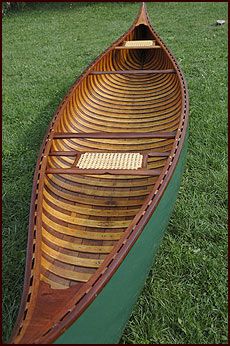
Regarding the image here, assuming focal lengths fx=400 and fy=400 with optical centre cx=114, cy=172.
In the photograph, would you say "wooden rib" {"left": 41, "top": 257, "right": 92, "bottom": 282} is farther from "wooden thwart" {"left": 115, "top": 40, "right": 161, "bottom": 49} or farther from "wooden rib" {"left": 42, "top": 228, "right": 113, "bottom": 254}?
"wooden thwart" {"left": 115, "top": 40, "right": 161, "bottom": 49}

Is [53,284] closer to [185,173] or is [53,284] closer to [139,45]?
[185,173]

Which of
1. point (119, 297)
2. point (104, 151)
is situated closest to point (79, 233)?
point (119, 297)

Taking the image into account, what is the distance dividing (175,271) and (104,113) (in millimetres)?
2817

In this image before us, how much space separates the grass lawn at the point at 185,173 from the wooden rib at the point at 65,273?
1.66 feet

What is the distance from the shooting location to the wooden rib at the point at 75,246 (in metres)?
3.56

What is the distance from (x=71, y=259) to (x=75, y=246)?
0.54 ft

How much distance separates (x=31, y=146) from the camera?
5.87 metres

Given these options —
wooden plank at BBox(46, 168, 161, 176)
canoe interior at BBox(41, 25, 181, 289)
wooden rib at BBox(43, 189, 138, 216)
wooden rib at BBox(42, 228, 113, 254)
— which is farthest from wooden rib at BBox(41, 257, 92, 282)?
wooden plank at BBox(46, 168, 161, 176)

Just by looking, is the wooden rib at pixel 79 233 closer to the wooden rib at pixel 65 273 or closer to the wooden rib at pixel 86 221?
the wooden rib at pixel 86 221

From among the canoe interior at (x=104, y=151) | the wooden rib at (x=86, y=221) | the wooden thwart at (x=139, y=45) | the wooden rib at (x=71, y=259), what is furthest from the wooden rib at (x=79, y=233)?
the wooden thwart at (x=139, y=45)

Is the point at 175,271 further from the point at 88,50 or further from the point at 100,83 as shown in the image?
the point at 88,50

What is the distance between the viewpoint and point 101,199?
4223 mm

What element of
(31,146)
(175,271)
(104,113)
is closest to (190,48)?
(104,113)

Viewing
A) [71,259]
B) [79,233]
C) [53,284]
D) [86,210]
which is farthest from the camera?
[86,210]
